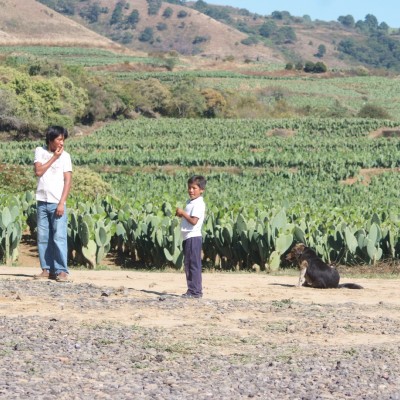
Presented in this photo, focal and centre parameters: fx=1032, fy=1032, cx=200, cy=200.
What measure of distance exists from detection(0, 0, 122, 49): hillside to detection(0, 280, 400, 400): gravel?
125 metres

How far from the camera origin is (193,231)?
9.95 metres

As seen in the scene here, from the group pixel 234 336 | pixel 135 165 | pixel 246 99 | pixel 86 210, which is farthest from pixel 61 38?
pixel 234 336

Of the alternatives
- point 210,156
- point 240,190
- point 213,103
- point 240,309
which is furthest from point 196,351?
point 213,103

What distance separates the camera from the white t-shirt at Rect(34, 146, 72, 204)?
10.6m

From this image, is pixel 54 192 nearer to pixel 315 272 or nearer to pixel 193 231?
pixel 193 231

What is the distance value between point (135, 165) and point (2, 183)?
77.3 feet

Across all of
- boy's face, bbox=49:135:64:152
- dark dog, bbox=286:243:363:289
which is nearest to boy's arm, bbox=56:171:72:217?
boy's face, bbox=49:135:64:152

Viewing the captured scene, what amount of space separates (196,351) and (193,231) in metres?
2.48

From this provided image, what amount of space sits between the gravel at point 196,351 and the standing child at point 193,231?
282 millimetres

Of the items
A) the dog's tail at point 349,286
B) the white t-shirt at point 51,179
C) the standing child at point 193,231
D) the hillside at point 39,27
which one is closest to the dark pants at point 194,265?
the standing child at point 193,231

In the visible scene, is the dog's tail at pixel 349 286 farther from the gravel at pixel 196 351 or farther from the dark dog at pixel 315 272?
the gravel at pixel 196 351

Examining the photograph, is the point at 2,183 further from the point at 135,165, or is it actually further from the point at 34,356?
the point at 135,165

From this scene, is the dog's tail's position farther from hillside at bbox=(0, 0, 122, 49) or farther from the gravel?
hillside at bbox=(0, 0, 122, 49)

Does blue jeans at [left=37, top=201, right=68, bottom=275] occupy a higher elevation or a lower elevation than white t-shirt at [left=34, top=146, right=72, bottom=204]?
lower
